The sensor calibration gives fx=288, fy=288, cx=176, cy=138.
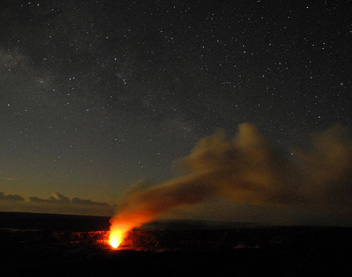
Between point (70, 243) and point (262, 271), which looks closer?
point (262, 271)

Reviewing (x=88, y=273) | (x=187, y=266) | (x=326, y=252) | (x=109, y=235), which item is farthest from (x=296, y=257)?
(x=109, y=235)

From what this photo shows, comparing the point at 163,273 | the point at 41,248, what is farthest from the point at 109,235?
the point at 163,273

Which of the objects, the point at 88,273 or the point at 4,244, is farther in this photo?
the point at 4,244

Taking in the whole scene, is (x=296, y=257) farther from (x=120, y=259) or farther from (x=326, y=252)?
(x=120, y=259)

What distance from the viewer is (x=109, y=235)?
29500mm

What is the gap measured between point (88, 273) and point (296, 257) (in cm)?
1273

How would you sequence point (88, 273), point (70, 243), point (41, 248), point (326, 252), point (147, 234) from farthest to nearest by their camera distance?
point (147, 234) < point (70, 243) < point (41, 248) < point (326, 252) < point (88, 273)

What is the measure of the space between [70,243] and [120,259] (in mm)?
12695

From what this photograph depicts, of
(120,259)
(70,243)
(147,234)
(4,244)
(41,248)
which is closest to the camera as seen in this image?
(120,259)

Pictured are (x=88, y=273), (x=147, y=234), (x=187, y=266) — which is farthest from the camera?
(x=147, y=234)

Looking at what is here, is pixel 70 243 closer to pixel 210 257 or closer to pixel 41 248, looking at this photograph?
pixel 41 248

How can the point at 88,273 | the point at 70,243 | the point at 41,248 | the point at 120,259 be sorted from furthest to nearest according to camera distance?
the point at 70,243 → the point at 41,248 → the point at 120,259 → the point at 88,273

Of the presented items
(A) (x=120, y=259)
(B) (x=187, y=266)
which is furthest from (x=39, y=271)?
(B) (x=187, y=266)

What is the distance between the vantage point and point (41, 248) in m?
24.3
